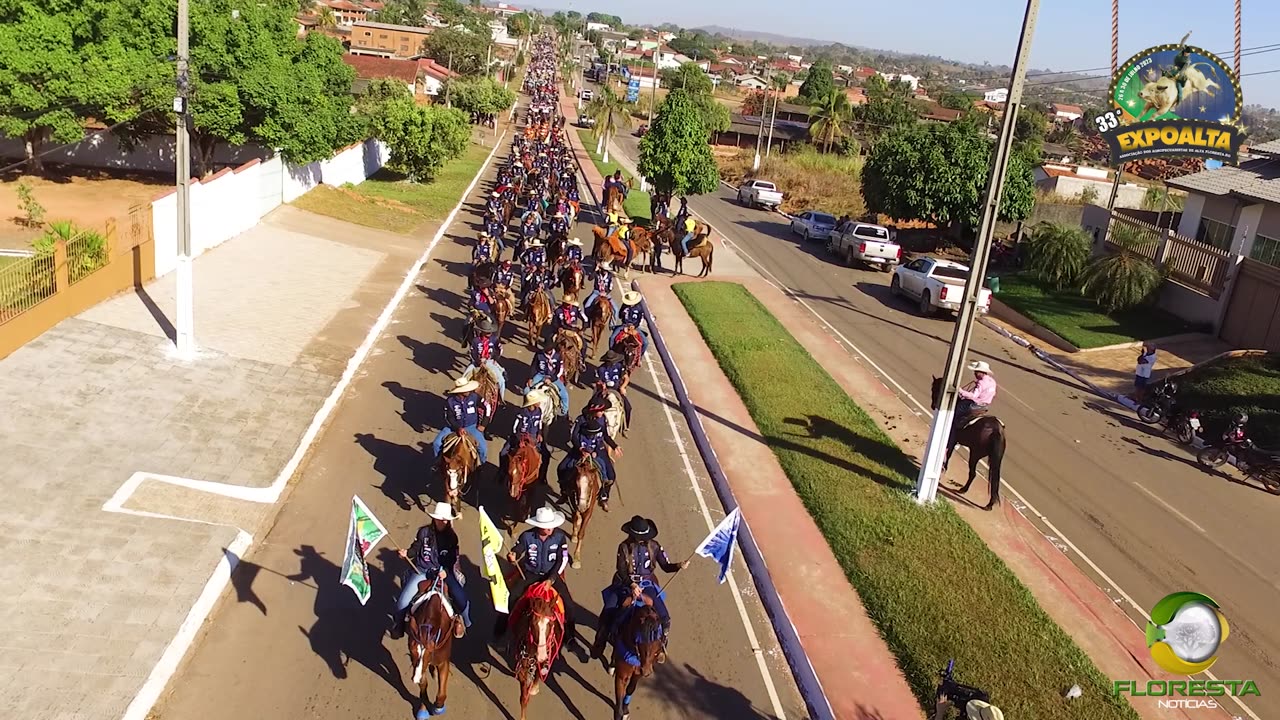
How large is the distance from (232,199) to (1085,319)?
24041 millimetres

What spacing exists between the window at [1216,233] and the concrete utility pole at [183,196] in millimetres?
28080

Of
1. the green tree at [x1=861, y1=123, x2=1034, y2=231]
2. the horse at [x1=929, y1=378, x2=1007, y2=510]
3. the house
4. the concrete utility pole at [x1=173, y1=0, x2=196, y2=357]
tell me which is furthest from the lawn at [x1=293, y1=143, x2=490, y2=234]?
the house

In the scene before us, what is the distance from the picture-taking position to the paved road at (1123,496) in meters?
12.1

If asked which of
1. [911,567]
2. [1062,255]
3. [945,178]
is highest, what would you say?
[945,178]

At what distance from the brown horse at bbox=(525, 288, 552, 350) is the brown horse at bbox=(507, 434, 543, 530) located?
7.25 metres

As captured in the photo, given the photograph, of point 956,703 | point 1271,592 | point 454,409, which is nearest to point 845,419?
point 1271,592

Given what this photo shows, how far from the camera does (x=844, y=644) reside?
398 inches

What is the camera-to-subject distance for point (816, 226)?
3881 cm

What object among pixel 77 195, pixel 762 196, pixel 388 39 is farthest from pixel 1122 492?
pixel 388 39

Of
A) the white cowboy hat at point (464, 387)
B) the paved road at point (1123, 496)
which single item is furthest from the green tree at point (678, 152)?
the white cowboy hat at point (464, 387)

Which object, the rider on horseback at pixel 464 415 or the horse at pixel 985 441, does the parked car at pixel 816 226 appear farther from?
the rider on horseback at pixel 464 415

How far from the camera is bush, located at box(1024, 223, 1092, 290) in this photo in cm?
2903

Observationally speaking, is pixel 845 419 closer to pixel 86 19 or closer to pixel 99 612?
pixel 99 612

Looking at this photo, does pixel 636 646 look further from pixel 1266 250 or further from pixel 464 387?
pixel 1266 250
